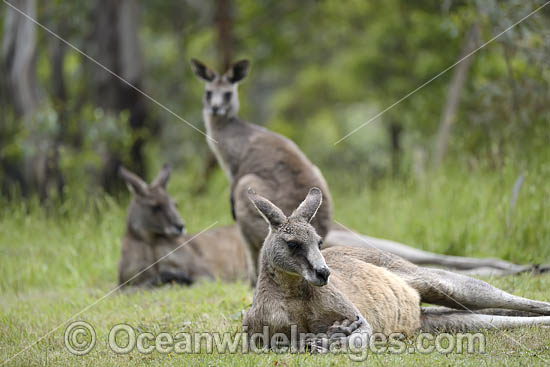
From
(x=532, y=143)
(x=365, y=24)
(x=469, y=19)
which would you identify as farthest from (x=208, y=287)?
(x=365, y=24)

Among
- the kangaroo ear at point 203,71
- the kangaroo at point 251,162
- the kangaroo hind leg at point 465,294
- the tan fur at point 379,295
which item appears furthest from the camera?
the kangaroo ear at point 203,71

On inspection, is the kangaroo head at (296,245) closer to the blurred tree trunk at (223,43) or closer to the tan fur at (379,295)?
the tan fur at (379,295)

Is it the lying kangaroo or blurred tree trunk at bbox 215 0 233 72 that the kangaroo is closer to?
the lying kangaroo

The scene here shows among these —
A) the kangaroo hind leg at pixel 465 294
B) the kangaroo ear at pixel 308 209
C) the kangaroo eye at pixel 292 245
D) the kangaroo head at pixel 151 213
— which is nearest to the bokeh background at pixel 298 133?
the kangaroo head at pixel 151 213

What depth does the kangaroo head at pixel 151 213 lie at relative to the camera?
29.2 ft

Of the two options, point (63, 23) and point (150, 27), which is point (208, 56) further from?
point (63, 23)

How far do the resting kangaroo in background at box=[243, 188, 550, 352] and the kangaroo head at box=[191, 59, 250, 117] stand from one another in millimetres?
3319

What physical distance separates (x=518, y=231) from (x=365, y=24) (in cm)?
1192

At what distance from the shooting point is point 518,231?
8875 mm

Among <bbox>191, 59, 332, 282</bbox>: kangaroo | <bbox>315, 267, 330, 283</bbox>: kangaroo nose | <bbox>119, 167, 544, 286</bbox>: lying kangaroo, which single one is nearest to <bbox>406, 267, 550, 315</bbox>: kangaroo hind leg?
<bbox>315, 267, 330, 283</bbox>: kangaroo nose

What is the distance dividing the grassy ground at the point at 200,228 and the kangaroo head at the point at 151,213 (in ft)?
2.64

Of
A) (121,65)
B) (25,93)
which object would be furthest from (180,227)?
(121,65)

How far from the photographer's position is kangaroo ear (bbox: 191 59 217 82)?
8875 millimetres

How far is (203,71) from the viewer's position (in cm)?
891
